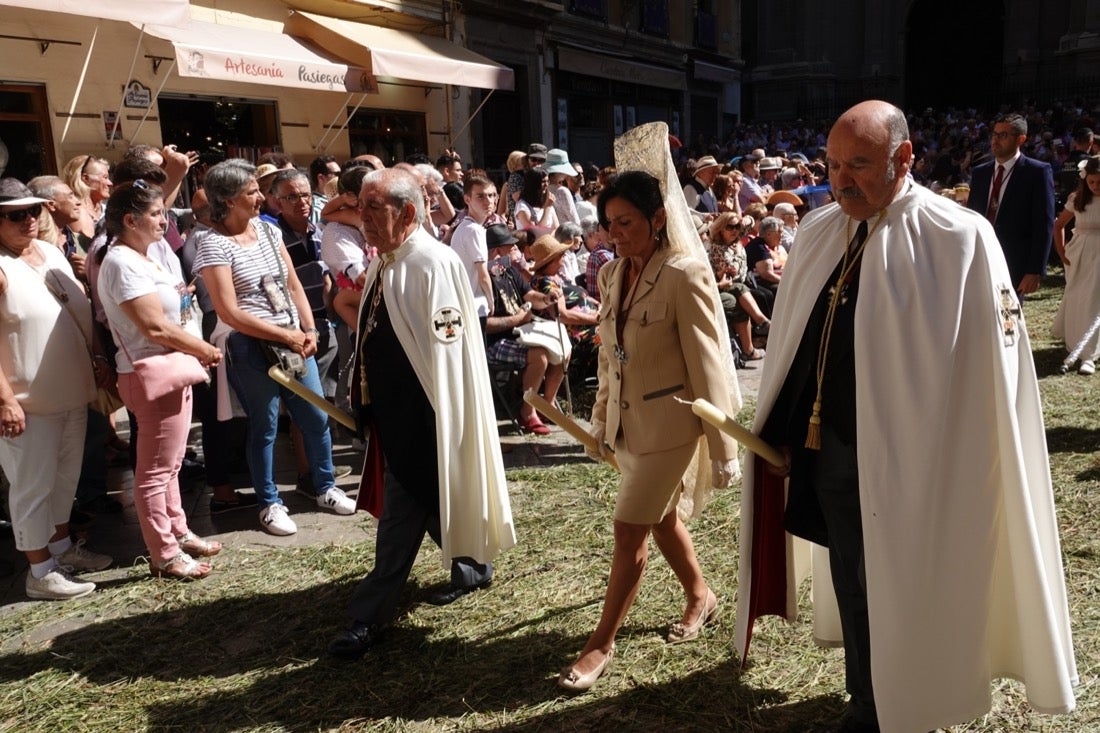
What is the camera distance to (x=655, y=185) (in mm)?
3225

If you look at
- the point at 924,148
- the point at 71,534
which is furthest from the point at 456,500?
the point at 924,148

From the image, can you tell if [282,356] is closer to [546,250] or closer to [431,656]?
[431,656]

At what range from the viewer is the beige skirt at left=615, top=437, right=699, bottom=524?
3.28m

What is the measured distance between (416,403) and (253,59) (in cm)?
812

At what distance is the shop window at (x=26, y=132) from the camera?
996 cm

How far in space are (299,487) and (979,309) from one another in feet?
14.3

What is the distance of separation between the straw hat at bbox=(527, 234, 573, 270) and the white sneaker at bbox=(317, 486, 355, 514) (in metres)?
2.57

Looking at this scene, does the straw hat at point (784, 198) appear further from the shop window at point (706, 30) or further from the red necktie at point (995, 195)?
the shop window at point (706, 30)

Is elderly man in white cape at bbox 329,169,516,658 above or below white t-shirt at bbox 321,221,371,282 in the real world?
below

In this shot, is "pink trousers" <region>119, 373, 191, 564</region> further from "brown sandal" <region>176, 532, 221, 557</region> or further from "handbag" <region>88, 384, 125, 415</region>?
"handbag" <region>88, 384, 125, 415</region>

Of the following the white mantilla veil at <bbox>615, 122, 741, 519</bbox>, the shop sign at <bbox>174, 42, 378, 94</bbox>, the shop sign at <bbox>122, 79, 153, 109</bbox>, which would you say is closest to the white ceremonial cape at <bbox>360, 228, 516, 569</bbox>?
the white mantilla veil at <bbox>615, 122, 741, 519</bbox>

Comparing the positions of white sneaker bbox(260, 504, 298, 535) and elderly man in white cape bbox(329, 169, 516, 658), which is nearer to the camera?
elderly man in white cape bbox(329, 169, 516, 658)

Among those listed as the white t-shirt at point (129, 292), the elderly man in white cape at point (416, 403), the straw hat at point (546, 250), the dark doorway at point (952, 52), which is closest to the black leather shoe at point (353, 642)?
the elderly man in white cape at point (416, 403)

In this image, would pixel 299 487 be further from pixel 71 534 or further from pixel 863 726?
pixel 863 726
